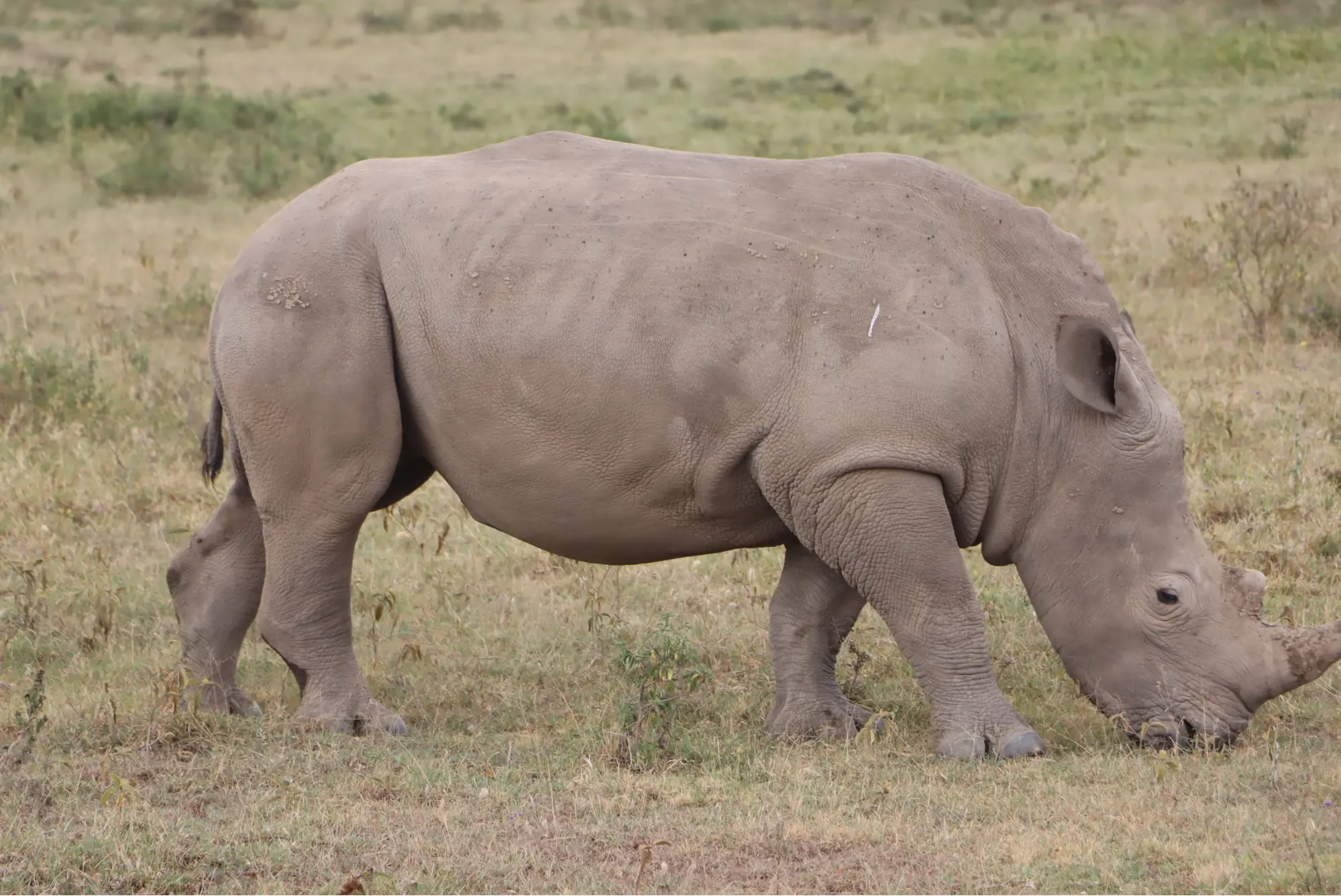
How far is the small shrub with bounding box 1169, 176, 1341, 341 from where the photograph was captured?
412 inches

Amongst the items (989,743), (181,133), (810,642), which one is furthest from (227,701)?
(181,133)

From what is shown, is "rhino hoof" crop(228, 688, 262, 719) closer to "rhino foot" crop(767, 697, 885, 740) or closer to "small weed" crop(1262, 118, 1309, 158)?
"rhino foot" crop(767, 697, 885, 740)

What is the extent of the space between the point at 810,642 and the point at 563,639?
4.27 ft

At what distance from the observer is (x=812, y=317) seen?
17.9 ft

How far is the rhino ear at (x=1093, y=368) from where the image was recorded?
5570 mm

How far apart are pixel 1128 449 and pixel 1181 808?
4.03ft

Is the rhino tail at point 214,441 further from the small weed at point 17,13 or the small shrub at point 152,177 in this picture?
the small weed at point 17,13

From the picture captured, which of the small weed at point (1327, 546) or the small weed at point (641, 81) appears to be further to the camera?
the small weed at point (641, 81)

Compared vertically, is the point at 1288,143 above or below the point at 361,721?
below

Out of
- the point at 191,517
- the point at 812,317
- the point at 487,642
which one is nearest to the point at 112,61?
the point at 191,517

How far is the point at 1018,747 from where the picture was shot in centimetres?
557

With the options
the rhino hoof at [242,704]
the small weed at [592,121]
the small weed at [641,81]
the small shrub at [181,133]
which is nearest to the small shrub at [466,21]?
the small weed at [641,81]

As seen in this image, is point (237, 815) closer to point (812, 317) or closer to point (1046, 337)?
point (812, 317)

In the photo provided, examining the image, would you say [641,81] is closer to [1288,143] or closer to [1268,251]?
[1288,143]
